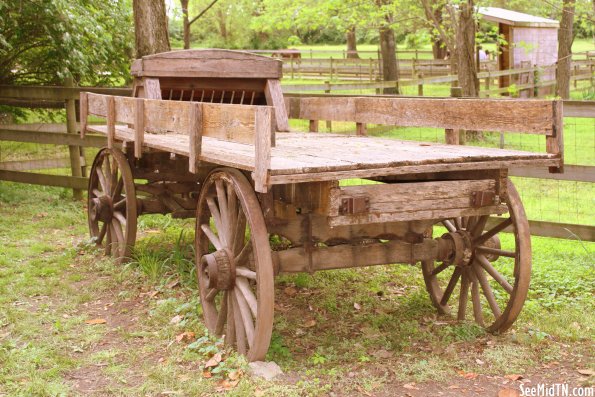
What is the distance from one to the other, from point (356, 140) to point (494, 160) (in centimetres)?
164

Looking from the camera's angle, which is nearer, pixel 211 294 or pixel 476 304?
pixel 211 294

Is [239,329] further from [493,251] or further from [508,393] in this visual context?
[493,251]

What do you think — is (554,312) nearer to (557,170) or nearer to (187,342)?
(557,170)

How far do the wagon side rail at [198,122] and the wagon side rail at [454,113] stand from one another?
1447 millimetres

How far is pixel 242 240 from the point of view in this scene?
4.84 meters

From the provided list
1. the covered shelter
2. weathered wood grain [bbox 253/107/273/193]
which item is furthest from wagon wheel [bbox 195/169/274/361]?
the covered shelter

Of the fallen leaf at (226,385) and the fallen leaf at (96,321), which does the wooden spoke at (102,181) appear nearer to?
the fallen leaf at (96,321)

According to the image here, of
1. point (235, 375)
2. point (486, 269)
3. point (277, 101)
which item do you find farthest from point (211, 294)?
point (277, 101)

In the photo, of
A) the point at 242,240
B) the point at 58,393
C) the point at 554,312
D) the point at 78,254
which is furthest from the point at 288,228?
the point at 78,254

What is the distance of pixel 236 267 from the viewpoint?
4.79m

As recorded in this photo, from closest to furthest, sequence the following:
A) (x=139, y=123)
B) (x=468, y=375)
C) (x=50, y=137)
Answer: (x=468, y=375), (x=139, y=123), (x=50, y=137)

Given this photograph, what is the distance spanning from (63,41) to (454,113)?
671cm

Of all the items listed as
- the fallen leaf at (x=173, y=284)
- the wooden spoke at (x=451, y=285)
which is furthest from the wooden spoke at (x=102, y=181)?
the wooden spoke at (x=451, y=285)

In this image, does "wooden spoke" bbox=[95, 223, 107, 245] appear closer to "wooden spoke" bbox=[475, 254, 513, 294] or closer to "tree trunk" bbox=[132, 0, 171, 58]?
"tree trunk" bbox=[132, 0, 171, 58]
